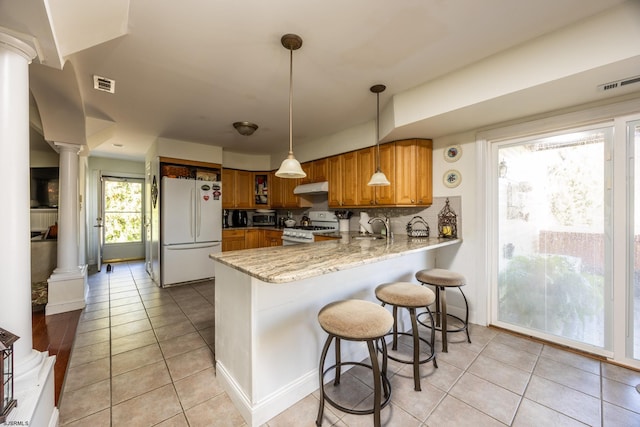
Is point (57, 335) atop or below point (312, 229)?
below

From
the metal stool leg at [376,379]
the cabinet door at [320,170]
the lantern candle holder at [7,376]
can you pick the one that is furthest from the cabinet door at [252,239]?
the metal stool leg at [376,379]

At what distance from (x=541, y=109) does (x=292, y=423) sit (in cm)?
316

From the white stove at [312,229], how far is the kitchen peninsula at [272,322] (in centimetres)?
196

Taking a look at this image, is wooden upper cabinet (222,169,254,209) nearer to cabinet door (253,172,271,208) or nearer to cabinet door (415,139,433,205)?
cabinet door (253,172,271,208)

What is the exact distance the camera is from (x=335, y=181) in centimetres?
410

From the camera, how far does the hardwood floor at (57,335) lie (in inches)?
80.4

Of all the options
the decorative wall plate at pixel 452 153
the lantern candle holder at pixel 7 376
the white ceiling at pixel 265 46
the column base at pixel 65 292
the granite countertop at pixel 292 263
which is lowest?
the column base at pixel 65 292

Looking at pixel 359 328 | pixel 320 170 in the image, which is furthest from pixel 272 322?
pixel 320 170

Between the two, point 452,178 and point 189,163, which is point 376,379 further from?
point 189,163

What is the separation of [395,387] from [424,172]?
2.35m

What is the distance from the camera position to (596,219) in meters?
2.25

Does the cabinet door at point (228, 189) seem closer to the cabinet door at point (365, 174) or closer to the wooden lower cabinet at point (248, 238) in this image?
the wooden lower cabinet at point (248, 238)

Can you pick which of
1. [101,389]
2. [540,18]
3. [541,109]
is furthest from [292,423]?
[541,109]

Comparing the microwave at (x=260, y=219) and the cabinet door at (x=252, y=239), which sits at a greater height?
the microwave at (x=260, y=219)
